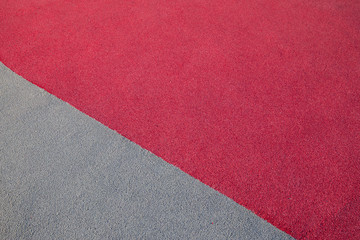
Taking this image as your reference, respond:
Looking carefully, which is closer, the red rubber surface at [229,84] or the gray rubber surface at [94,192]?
the gray rubber surface at [94,192]

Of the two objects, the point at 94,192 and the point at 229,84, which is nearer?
the point at 94,192

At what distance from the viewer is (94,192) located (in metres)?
1.02

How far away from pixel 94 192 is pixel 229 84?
0.84m

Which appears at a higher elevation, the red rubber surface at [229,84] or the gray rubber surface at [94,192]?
the red rubber surface at [229,84]

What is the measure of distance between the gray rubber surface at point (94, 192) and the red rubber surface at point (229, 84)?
0.21ft

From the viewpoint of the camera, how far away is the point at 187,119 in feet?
4.08

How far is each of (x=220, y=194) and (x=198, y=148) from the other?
224mm

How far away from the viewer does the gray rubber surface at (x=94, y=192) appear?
93 centimetres

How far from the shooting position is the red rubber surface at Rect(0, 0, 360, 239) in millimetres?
1057

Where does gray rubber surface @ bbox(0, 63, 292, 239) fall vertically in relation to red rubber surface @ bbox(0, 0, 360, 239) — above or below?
below

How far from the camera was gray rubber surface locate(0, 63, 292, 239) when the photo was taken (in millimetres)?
931

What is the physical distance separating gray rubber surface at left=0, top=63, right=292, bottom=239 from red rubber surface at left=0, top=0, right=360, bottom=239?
6cm

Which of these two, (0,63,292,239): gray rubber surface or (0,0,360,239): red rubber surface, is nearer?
(0,63,292,239): gray rubber surface

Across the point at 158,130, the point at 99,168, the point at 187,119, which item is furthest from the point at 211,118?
the point at 99,168
